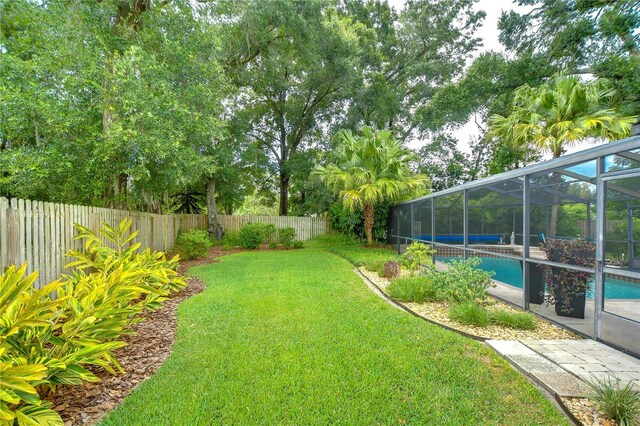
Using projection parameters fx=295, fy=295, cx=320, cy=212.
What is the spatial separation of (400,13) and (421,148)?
7.30 m

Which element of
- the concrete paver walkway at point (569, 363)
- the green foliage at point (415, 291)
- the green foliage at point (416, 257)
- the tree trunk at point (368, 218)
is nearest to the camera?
the concrete paver walkway at point (569, 363)

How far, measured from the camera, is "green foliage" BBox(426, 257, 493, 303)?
431cm

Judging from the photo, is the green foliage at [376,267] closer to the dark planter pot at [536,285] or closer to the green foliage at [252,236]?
the dark planter pot at [536,285]

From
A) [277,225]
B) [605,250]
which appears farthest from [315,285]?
[277,225]

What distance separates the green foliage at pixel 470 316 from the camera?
11.9 feet

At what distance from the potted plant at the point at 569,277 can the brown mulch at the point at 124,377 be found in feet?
15.3

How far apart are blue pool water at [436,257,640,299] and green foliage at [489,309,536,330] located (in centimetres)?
75

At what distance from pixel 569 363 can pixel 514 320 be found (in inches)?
37.9

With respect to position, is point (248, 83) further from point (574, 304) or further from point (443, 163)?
point (574, 304)

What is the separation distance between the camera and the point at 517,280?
4965 mm

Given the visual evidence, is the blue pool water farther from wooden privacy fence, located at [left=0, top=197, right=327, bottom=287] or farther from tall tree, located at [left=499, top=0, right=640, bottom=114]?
wooden privacy fence, located at [left=0, top=197, right=327, bottom=287]

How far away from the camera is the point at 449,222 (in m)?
7.77

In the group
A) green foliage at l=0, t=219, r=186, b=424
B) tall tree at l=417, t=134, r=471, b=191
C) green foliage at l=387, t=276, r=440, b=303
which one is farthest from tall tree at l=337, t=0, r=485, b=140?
green foliage at l=0, t=219, r=186, b=424

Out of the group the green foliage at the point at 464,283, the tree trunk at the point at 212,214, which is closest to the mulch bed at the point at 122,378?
the green foliage at the point at 464,283
